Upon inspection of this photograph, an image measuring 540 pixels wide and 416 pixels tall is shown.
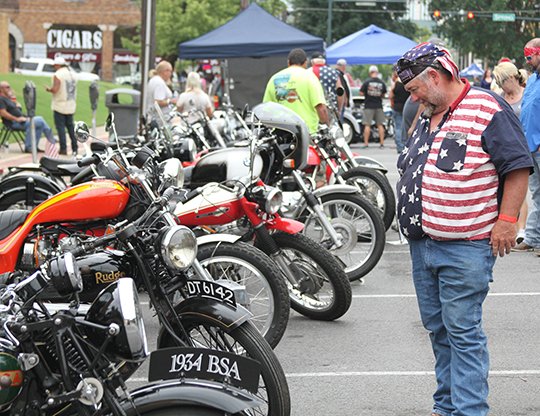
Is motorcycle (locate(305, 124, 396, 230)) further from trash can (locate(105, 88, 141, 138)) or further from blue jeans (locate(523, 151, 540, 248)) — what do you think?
trash can (locate(105, 88, 141, 138))

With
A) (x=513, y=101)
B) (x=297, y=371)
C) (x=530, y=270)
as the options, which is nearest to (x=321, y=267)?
(x=297, y=371)

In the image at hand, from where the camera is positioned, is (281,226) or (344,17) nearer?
(281,226)

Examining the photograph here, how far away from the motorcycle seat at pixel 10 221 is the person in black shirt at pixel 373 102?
18.7 m

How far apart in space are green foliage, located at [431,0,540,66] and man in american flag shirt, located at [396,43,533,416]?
56978 mm

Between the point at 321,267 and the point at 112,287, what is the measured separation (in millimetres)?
3530

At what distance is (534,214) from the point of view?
10.3 m

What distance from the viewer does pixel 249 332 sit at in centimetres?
463

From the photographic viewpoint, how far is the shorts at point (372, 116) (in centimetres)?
2505

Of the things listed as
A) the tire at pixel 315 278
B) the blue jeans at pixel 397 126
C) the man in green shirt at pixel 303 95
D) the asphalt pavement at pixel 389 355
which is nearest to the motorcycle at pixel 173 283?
the asphalt pavement at pixel 389 355

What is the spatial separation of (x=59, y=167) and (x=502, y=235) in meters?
5.16

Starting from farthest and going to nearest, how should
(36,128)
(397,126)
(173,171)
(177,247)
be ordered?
(36,128), (397,126), (173,171), (177,247)

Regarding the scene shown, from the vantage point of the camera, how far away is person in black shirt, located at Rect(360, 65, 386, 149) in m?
24.6

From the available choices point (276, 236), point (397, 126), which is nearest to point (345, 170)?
point (276, 236)

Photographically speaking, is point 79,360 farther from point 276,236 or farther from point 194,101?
point 194,101
